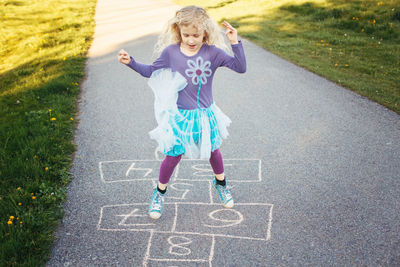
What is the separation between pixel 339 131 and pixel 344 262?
222 centimetres

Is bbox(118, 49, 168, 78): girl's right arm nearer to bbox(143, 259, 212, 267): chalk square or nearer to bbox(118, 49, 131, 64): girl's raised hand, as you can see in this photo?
bbox(118, 49, 131, 64): girl's raised hand

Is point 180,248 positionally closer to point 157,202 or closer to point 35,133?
point 157,202

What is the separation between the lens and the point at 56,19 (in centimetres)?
1134

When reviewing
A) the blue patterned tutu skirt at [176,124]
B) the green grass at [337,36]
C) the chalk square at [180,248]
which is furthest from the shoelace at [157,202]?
the green grass at [337,36]

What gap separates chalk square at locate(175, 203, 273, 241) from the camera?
98.9 inches

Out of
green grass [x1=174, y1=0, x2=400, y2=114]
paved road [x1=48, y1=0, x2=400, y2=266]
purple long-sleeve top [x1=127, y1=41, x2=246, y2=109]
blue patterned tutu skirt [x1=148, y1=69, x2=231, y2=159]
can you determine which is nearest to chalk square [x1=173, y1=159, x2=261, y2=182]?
paved road [x1=48, y1=0, x2=400, y2=266]

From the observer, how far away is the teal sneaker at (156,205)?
2.66 meters

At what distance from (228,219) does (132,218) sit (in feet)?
2.74

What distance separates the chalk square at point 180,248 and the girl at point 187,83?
28 centimetres

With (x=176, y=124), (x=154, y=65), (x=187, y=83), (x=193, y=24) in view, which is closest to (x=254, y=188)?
(x=176, y=124)

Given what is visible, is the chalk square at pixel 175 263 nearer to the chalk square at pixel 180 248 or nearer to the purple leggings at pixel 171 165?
the chalk square at pixel 180 248

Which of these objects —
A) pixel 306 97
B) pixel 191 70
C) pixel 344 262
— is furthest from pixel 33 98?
pixel 344 262

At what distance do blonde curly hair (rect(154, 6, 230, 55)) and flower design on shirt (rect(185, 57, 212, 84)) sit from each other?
180 millimetres

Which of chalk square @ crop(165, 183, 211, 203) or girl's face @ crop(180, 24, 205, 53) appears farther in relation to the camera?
chalk square @ crop(165, 183, 211, 203)
